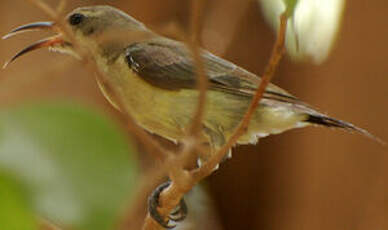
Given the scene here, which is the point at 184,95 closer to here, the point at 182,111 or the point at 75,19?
the point at 182,111

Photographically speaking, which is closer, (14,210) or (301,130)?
(14,210)

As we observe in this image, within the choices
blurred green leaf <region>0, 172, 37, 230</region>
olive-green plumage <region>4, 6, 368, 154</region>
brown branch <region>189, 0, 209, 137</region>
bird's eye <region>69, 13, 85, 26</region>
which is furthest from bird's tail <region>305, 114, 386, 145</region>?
blurred green leaf <region>0, 172, 37, 230</region>

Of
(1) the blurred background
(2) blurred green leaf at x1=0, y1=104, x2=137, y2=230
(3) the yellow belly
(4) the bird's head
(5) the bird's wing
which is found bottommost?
(1) the blurred background

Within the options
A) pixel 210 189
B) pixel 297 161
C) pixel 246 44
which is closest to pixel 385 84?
pixel 297 161

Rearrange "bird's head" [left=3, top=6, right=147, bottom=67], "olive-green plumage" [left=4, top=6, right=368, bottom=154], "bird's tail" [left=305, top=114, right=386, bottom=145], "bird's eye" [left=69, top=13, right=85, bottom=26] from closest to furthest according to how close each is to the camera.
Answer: "bird's tail" [left=305, top=114, right=386, bottom=145] < "olive-green plumage" [left=4, top=6, right=368, bottom=154] < "bird's head" [left=3, top=6, right=147, bottom=67] < "bird's eye" [left=69, top=13, right=85, bottom=26]

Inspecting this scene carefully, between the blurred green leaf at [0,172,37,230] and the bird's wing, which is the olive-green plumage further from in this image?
the blurred green leaf at [0,172,37,230]

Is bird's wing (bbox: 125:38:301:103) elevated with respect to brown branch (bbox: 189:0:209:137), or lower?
lower

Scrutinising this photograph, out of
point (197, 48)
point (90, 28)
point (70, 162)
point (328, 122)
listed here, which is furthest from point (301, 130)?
point (70, 162)
